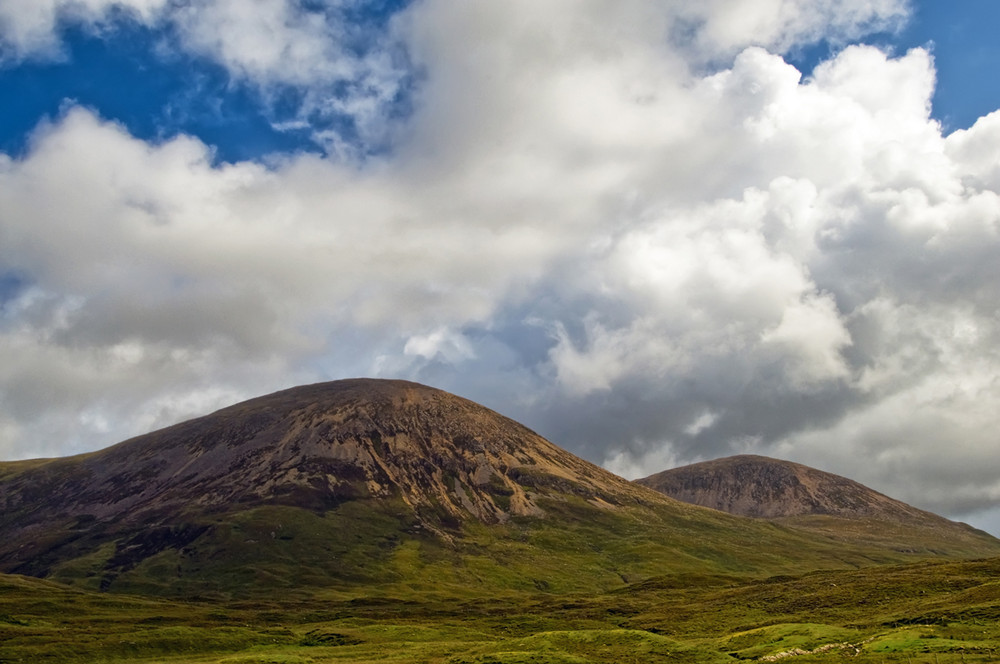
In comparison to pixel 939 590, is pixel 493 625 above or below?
below

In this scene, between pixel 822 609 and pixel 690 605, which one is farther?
pixel 690 605

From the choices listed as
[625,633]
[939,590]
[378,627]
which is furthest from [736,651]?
[378,627]

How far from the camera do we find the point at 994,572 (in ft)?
499

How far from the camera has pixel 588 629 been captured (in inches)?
5059

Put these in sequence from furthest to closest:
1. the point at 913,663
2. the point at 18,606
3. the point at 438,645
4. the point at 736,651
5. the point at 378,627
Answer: the point at 18,606 < the point at 378,627 < the point at 438,645 < the point at 736,651 < the point at 913,663

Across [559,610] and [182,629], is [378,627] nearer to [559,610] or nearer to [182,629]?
[182,629]

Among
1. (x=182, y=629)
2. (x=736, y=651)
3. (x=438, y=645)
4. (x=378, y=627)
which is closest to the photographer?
(x=736, y=651)

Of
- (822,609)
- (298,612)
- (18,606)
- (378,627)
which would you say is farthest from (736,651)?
(18,606)

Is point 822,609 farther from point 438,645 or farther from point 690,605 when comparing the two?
point 438,645

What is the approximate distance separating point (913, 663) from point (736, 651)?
26.1 meters

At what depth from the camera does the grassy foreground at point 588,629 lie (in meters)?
80.9

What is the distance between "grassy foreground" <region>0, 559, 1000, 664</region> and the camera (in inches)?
3184

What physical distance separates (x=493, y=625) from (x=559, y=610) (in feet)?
98.7

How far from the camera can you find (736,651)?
86312 mm
